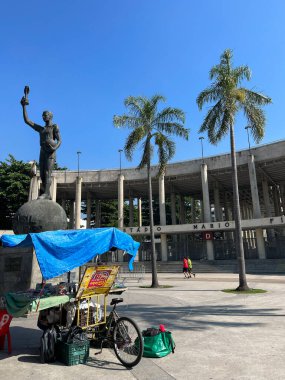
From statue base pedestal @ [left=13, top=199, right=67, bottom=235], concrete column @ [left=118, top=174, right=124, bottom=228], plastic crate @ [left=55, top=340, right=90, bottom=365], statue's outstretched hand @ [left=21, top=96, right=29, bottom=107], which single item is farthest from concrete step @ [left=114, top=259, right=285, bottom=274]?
plastic crate @ [left=55, top=340, right=90, bottom=365]

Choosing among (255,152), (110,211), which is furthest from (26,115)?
(110,211)

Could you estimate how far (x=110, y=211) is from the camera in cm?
6172

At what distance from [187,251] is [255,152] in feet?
47.8

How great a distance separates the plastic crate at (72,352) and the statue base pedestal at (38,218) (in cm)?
685

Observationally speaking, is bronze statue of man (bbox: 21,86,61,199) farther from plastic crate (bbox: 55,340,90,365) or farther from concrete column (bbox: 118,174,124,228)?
concrete column (bbox: 118,174,124,228)

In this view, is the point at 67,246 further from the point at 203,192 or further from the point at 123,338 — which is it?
the point at 203,192

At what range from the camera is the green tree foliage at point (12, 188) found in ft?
145

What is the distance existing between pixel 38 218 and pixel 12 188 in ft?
117

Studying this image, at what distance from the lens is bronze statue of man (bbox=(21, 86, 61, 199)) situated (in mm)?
13367

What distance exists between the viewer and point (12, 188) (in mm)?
44562

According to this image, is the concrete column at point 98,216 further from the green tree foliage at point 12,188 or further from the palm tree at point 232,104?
the palm tree at point 232,104

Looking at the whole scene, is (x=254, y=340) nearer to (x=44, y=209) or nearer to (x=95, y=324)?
(x=95, y=324)

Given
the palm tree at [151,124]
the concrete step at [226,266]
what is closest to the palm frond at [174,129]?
the palm tree at [151,124]

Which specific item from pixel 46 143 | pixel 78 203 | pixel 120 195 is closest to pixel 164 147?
pixel 46 143
